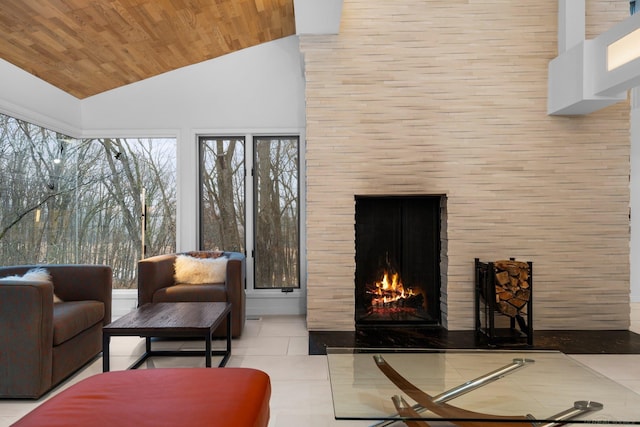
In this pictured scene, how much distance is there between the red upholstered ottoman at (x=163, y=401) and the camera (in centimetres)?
131

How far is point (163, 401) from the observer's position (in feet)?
4.71

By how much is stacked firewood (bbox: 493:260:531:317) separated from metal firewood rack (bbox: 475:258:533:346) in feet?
0.09

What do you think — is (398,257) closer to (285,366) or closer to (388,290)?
(388,290)

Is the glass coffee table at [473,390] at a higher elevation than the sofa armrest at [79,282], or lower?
lower

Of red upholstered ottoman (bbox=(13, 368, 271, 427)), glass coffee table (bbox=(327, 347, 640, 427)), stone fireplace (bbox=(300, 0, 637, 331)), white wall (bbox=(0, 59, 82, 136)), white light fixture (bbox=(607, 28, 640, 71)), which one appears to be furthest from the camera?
stone fireplace (bbox=(300, 0, 637, 331))

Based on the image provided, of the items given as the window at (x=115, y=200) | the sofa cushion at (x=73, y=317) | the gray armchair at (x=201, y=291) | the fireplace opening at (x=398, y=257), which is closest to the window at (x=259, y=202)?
the window at (x=115, y=200)

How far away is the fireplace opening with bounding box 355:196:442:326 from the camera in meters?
4.22

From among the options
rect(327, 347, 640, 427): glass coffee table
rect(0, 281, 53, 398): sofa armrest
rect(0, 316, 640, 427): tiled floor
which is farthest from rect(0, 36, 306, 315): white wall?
rect(327, 347, 640, 427): glass coffee table

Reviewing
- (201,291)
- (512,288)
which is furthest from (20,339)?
(512,288)

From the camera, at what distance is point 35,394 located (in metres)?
2.47

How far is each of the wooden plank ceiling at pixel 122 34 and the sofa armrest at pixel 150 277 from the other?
76.3 inches

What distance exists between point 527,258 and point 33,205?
15.4ft

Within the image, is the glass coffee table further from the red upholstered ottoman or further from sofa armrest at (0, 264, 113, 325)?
sofa armrest at (0, 264, 113, 325)

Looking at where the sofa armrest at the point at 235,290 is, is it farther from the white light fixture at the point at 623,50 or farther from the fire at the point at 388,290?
the white light fixture at the point at 623,50
